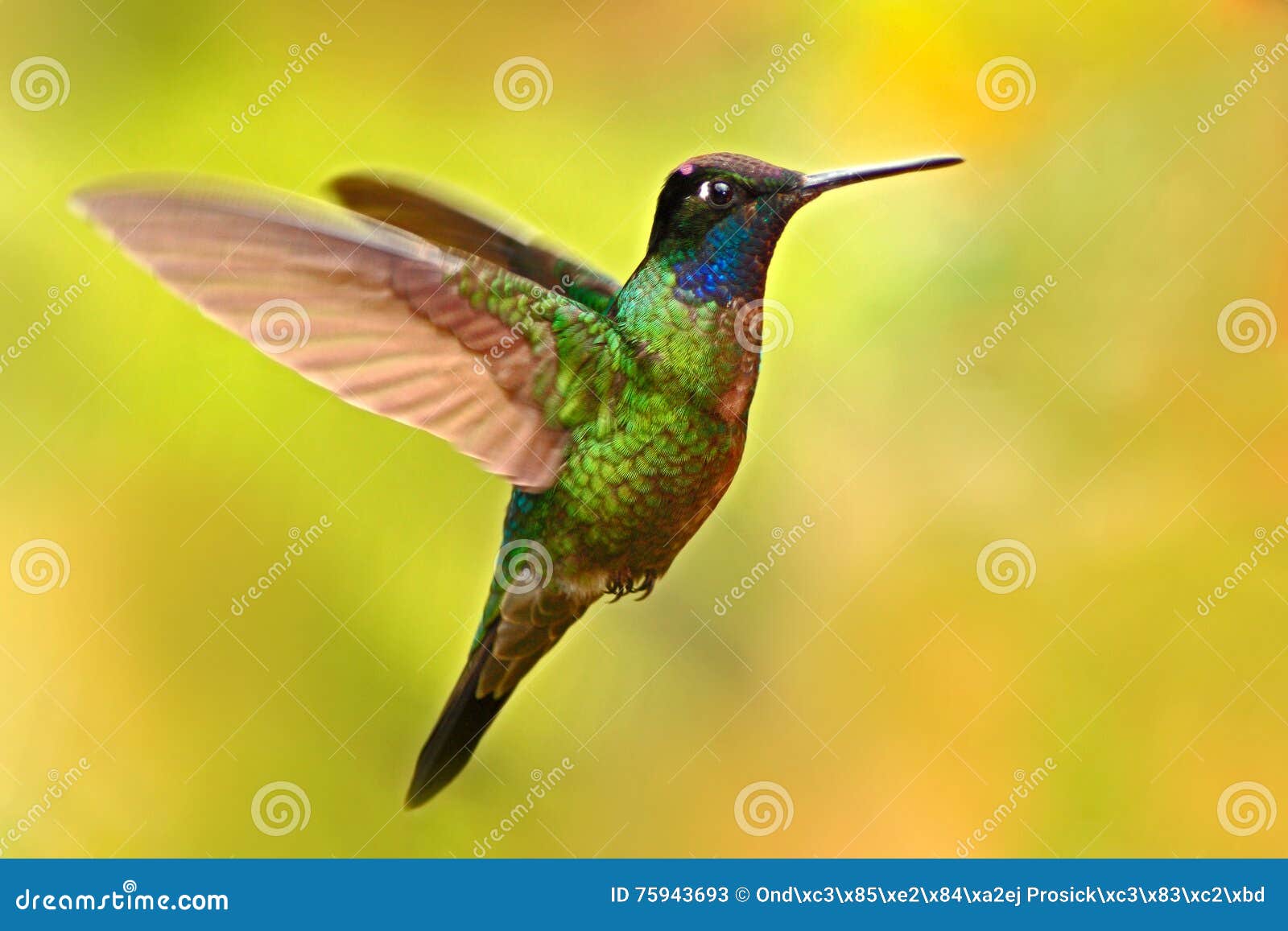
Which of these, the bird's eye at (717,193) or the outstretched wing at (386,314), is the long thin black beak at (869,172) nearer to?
the bird's eye at (717,193)

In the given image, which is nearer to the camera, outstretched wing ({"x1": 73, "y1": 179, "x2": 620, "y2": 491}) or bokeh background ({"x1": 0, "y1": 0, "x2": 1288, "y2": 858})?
outstretched wing ({"x1": 73, "y1": 179, "x2": 620, "y2": 491})

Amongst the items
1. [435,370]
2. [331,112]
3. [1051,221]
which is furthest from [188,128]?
[1051,221]

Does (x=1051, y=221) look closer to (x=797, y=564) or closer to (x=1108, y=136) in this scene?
(x=1108, y=136)

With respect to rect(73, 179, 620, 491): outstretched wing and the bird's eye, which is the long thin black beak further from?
rect(73, 179, 620, 491): outstretched wing

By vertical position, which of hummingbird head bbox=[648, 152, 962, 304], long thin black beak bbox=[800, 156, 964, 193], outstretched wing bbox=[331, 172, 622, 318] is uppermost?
long thin black beak bbox=[800, 156, 964, 193]

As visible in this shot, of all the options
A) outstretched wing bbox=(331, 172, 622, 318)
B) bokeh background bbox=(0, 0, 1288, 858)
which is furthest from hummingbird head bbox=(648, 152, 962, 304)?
bokeh background bbox=(0, 0, 1288, 858)

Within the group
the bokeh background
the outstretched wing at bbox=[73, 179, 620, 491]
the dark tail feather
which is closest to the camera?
the outstretched wing at bbox=[73, 179, 620, 491]

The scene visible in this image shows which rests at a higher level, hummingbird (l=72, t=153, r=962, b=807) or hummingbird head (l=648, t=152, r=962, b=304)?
hummingbird head (l=648, t=152, r=962, b=304)
